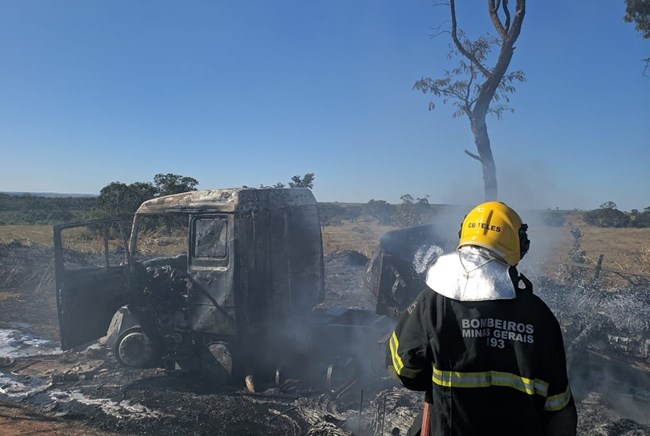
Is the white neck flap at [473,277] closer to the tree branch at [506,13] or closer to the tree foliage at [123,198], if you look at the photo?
the tree branch at [506,13]

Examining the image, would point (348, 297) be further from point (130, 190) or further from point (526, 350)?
point (130, 190)

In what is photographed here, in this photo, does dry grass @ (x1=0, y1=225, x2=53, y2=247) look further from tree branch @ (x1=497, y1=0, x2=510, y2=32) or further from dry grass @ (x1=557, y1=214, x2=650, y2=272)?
dry grass @ (x1=557, y1=214, x2=650, y2=272)

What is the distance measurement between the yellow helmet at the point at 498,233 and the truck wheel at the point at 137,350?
20.1ft

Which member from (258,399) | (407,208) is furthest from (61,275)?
(407,208)

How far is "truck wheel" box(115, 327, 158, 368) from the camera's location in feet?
22.7

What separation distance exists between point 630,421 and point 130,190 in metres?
27.7

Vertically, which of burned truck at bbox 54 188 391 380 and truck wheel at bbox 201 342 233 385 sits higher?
burned truck at bbox 54 188 391 380

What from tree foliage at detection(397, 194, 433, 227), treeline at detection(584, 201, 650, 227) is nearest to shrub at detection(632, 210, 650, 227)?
treeline at detection(584, 201, 650, 227)

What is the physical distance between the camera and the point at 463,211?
10.8 metres

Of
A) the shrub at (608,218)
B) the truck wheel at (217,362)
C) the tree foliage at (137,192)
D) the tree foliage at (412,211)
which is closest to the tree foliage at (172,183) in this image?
the tree foliage at (137,192)

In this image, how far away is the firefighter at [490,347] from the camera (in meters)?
1.87

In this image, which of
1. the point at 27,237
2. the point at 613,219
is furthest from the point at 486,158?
the point at 613,219

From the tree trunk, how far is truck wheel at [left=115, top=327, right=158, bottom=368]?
24.5 feet

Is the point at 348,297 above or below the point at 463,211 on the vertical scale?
below
